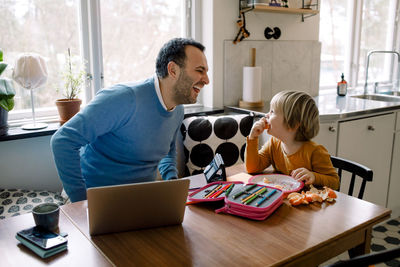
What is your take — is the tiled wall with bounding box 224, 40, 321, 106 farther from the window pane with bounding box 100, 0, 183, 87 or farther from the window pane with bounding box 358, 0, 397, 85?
the window pane with bounding box 358, 0, 397, 85

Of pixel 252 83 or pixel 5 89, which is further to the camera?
pixel 252 83

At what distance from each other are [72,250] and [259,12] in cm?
230

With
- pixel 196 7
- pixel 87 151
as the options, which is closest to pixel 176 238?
pixel 87 151

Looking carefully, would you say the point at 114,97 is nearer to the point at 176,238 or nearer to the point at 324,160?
the point at 176,238

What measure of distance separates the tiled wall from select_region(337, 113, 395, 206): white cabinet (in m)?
0.70

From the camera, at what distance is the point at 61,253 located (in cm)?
94

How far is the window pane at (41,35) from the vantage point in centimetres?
197

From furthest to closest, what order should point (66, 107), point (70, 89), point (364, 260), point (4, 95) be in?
point (70, 89), point (66, 107), point (4, 95), point (364, 260)

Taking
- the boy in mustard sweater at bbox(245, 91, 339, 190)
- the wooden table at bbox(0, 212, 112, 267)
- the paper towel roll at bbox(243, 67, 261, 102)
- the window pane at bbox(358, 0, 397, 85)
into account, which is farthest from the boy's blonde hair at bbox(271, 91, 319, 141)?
the window pane at bbox(358, 0, 397, 85)

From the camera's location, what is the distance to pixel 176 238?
1021mm

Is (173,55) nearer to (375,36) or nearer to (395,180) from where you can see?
(395,180)

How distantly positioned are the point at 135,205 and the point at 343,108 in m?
1.99

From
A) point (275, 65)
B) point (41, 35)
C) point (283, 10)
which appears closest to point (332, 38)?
point (275, 65)

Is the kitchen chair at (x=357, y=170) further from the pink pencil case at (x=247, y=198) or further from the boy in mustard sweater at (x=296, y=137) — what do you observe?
the pink pencil case at (x=247, y=198)
